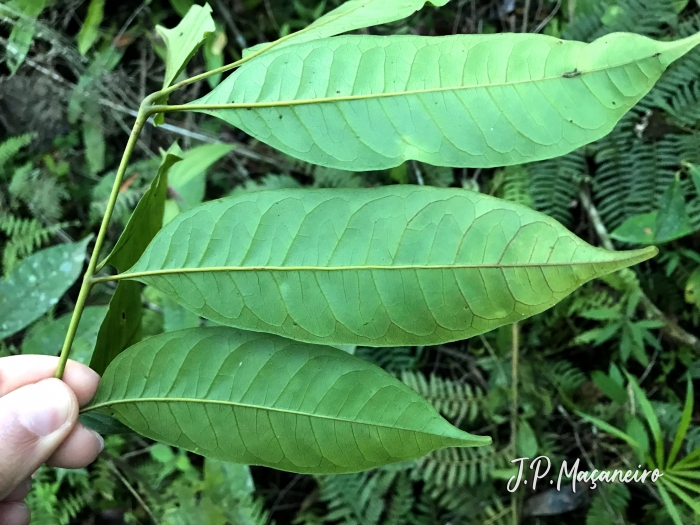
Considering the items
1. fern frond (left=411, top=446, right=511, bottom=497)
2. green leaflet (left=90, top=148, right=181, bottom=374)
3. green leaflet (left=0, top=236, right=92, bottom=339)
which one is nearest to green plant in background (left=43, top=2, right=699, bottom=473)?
green leaflet (left=90, top=148, right=181, bottom=374)

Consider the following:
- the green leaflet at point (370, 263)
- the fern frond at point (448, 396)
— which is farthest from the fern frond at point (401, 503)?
the green leaflet at point (370, 263)

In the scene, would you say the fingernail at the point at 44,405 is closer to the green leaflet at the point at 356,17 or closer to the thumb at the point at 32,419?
the thumb at the point at 32,419

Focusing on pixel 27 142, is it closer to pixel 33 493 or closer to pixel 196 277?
pixel 33 493

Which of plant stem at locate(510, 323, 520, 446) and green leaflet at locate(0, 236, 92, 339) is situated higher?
green leaflet at locate(0, 236, 92, 339)

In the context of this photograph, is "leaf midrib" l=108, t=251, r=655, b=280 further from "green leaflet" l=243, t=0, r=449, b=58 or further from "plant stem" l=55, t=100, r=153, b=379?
"green leaflet" l=243, t=0, r=449, b=58

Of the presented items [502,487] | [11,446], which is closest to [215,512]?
[11,446]

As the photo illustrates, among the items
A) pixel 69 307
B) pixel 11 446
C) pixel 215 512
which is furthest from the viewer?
pixel 69 307
